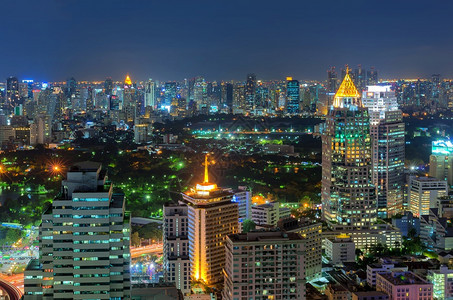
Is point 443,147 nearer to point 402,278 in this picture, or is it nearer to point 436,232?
point 436,232

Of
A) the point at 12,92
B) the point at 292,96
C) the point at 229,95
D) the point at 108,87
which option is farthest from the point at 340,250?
the point at 108,87

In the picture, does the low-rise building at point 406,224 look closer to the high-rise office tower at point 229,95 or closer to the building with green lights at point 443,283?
the building with green lights at point 443,283

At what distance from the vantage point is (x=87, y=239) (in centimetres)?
629

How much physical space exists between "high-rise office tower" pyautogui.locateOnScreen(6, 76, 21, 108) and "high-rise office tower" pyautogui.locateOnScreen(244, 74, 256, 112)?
13173 mm

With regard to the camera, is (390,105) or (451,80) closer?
(390,105)

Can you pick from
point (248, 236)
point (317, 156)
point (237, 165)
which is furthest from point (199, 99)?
point (248, 236)

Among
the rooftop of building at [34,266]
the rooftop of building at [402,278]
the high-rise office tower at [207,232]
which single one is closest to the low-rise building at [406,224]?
the rooftop of building at [402,278]

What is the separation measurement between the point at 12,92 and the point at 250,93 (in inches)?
543

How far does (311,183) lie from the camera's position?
18172 millimetres

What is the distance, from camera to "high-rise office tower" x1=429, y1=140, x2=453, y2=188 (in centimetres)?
1714

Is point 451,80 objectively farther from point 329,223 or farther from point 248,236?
point 248,236

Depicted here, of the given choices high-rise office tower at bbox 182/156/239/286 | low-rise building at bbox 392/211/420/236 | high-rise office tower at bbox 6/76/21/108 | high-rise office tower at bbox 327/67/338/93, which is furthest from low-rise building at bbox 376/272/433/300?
high-rise office tower at bbox 6/76/21/108

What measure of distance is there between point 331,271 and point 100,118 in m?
27.0

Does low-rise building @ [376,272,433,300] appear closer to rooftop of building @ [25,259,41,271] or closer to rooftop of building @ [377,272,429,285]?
rooftop of building @ [377,272,429,285]
